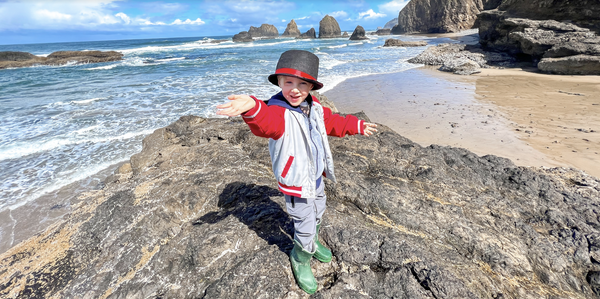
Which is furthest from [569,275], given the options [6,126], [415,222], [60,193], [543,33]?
[543,33]

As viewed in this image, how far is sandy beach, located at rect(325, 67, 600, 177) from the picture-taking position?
5.50 m

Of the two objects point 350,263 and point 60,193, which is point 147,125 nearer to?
point 60,193

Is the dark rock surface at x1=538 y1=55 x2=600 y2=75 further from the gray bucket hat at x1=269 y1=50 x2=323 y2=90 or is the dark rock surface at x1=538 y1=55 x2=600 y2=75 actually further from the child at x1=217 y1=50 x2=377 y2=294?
the gray bucket hat at x1=269 y1=50 x2=323 y2=90

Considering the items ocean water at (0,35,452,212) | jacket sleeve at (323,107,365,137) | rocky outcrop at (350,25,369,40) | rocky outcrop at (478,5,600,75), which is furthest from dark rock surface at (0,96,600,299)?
rocky outcrop at (350,25,369,40)

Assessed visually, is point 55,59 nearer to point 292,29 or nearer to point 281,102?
point 281,102

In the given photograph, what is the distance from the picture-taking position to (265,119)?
1592mm

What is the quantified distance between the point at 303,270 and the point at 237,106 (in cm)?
124

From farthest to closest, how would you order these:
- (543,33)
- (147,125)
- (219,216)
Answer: (543,33), (147,125), (219,216)

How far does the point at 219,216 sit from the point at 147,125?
254 inches

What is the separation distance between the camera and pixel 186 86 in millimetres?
Result: 13492

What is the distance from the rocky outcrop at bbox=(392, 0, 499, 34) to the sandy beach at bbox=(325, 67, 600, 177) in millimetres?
60283

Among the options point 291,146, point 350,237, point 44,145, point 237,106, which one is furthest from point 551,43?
point 44,145

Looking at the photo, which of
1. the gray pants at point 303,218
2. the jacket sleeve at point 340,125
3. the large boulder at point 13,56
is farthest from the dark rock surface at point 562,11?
the large boulder at point 13,56

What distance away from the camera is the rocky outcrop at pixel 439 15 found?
6228 cm
